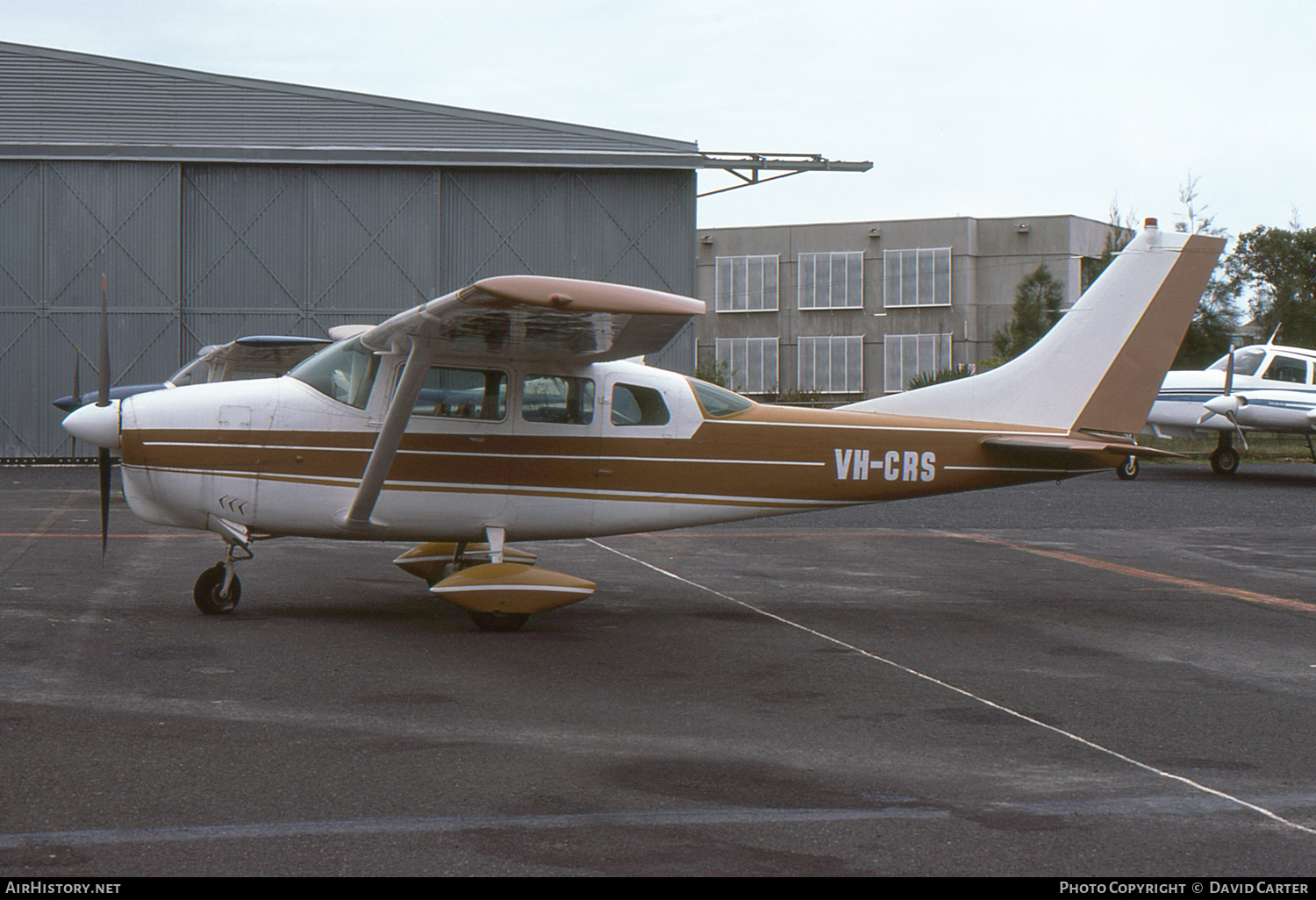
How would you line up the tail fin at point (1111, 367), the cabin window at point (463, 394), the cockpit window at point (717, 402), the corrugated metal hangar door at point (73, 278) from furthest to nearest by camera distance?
1. the corrugated metal hangar door at point (73, 278)
2. the tail fin at point (1111, 367)
3. the cockpit window at point (717, 402)
4. the cabin window at point (463, 394)

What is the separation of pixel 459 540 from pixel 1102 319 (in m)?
5.47

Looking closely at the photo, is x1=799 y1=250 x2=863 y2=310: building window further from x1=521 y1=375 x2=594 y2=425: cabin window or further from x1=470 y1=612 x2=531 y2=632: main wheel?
x1=470 y1=612 x2=531 y2=632: main wheel

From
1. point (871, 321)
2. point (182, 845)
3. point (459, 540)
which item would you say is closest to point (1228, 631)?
point (459, 540)

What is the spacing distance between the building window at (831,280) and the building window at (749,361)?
2.65 meters

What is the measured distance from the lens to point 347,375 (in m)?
8.34

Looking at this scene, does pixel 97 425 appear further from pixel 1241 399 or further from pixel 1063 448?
pixel 1241 399

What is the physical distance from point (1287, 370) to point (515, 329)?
20.9 m

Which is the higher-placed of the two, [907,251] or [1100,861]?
[907,251]

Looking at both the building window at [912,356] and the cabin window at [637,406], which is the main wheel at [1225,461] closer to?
the cabin window at [637,406]

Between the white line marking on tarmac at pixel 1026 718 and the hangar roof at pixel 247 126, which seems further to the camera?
the hangar roof at pixel 247 126

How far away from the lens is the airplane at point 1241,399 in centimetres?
2267

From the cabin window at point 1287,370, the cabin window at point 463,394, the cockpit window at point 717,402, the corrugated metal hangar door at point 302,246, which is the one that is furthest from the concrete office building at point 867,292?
the cabin window at point 463,394

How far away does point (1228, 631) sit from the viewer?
8.16 metres
